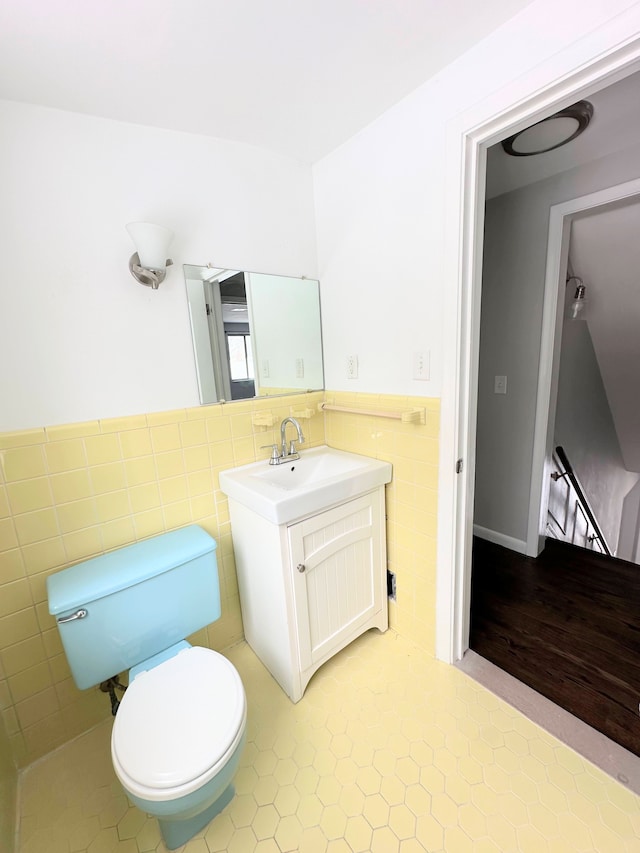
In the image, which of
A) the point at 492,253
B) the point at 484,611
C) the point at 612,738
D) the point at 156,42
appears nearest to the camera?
the point at 156,42

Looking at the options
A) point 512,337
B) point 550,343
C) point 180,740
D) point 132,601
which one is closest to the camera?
point 180,740

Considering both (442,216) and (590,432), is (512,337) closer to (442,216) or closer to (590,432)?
(442,216)

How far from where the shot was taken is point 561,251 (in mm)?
1916

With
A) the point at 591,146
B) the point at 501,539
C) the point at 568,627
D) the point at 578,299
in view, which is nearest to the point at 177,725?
the point at 568,627

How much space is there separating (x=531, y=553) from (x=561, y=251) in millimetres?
1803

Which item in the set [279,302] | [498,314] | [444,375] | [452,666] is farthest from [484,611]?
[279,302]

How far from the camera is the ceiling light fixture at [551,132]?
4.22 ft

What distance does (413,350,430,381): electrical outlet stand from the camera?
1404 mm

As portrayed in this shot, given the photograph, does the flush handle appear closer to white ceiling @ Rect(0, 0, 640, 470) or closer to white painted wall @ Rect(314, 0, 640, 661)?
white painted wall @ Rect(314, 0, 640, 661)

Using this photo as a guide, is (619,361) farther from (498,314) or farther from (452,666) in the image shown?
(452,666)

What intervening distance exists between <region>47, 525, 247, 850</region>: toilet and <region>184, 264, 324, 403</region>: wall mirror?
2.29 feet

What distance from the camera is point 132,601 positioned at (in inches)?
47.1

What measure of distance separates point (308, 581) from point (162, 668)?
56cm

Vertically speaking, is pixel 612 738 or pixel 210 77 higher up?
pixel 210 77
